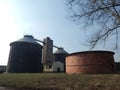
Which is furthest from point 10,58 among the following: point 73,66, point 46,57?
point 73,66

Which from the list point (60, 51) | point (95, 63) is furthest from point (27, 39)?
point (95, 63)

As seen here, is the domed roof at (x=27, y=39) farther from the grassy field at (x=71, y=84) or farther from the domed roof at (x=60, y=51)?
the grassy field at (x=71, y=84)

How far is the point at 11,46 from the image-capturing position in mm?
54469

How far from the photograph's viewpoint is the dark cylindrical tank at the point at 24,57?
5016cm

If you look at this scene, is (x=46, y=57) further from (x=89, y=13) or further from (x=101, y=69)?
(x=89, y=13)

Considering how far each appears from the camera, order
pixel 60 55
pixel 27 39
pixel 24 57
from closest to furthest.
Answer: pixel 24 57
pixel 27 39
pixel 60 55

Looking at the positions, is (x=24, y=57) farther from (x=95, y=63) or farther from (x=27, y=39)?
(x=95, y=63)

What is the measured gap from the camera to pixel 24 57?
51.2 m

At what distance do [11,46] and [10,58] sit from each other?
12.0 ft

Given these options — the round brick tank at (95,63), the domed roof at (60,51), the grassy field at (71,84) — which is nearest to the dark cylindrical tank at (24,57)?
the domed roof at (60,51)

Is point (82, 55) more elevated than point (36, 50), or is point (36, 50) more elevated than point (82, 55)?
point (36, 50)

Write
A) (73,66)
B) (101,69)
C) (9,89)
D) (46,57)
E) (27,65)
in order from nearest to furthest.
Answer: (9,89), (101,69), (73,66), (27,65), (46,57)

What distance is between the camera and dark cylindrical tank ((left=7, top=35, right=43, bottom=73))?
5016 centimetres

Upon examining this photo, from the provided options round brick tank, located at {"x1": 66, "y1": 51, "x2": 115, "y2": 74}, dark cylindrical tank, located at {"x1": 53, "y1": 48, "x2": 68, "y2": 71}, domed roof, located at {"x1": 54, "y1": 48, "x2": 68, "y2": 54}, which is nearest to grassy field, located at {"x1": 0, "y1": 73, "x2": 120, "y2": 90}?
round brick tank, located at {"x1": 66, "y1": 51, "x2": 115, "y2": 74}
